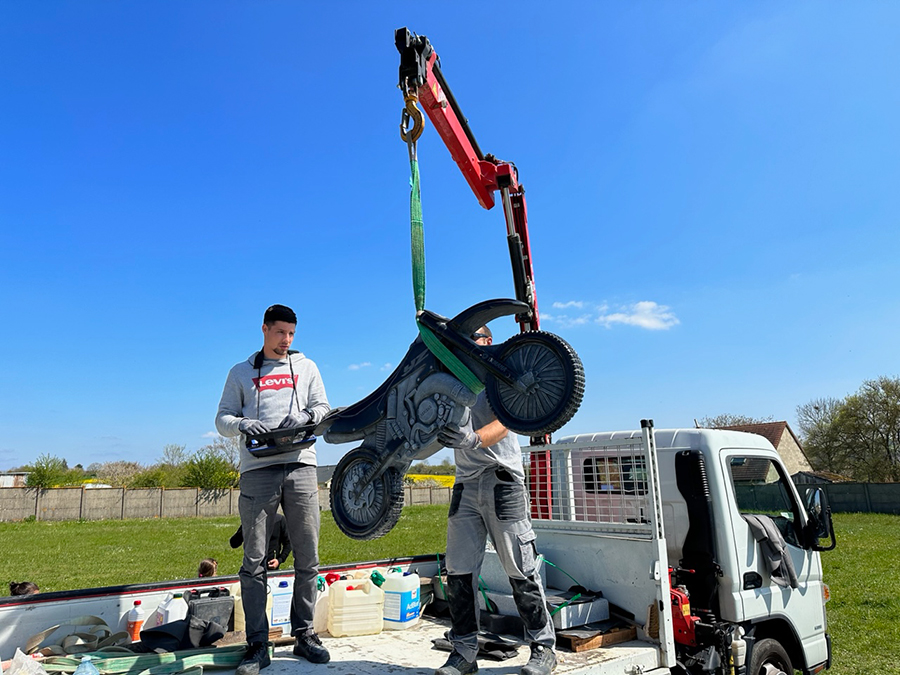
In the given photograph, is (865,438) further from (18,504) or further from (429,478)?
(18,504)

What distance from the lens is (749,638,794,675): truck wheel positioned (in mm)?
3799

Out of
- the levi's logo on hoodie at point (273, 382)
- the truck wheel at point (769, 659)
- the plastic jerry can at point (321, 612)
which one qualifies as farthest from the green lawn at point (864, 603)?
the levi's logo on hoodie at point (273, 382)

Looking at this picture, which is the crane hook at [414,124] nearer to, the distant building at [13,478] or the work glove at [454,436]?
the work glove at [454,436]

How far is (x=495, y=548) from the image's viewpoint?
133 inches

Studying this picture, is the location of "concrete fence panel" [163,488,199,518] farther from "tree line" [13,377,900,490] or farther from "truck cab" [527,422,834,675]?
"truck cab" [527,422,834,675]

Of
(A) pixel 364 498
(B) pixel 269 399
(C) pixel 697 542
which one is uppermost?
(B) pixel 269 399

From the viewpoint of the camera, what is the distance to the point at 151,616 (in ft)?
11.7

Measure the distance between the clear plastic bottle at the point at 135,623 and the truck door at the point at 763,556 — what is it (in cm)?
371

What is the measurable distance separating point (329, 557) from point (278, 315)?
37.1ft

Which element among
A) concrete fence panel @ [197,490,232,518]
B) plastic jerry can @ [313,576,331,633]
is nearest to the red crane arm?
plastic jerry can @ [313,576,331,633]

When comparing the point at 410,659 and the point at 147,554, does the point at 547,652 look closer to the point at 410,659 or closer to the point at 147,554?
the point at 410,659

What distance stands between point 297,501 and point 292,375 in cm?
75

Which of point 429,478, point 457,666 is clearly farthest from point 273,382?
point 429,478

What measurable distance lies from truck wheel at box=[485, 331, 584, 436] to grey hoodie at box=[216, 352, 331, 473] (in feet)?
3.98
